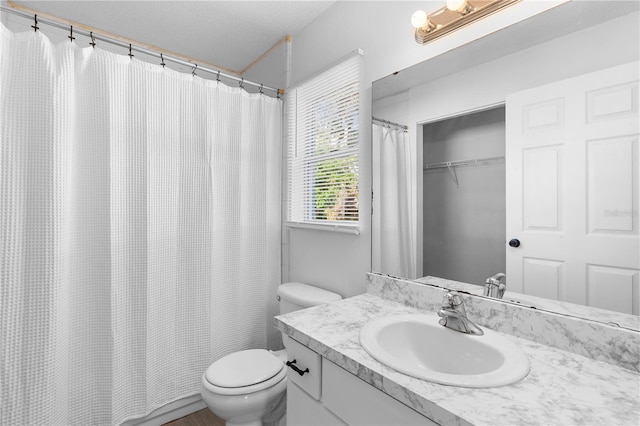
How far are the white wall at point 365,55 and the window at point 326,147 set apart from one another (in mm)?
70

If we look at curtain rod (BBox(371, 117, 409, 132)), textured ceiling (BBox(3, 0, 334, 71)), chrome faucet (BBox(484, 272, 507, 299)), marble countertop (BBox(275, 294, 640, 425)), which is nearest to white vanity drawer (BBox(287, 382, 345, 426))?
marble countertop (BBox(275, 294, 640, 425))

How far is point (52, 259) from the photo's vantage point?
1.35 m

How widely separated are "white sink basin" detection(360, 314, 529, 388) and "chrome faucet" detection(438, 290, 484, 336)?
0.02m

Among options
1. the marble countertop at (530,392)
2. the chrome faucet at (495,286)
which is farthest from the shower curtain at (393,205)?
the marble countertop at (530,392)

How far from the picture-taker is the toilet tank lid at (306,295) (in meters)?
1.65

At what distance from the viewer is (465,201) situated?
3.93 feet

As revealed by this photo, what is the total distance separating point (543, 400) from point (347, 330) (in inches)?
21.7

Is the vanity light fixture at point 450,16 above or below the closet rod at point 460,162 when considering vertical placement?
above

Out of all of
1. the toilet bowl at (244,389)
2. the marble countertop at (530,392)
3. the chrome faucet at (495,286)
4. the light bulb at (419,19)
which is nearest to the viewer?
the marble countertop at (530,392)

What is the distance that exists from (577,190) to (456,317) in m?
0.54

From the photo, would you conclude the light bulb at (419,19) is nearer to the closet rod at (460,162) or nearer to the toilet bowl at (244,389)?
the closet rod at (460,162)

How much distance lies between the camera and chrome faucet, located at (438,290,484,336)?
992 mm

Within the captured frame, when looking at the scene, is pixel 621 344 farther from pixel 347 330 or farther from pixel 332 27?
pixel 332 27

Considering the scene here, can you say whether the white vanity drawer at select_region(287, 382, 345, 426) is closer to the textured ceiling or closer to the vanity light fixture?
the vanity light fixture
